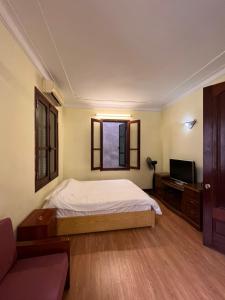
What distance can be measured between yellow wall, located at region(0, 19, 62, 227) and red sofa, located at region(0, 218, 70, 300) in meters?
0.35

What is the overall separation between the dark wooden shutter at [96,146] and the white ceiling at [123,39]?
1576 mm

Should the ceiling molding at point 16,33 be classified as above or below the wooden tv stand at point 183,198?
above

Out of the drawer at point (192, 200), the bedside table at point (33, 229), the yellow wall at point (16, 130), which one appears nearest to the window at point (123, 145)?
the drawer at point (192, 200)

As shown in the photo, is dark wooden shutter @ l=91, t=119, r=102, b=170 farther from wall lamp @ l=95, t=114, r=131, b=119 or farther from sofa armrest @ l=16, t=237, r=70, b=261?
sofa armrest @ l=16, t=237, r=70, b=261

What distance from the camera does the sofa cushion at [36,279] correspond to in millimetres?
1095

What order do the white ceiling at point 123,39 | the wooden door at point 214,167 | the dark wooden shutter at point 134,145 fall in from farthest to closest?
the dark wooden shutter at point 134,145 < the wooden door at point 214,167 < the white ceiling at point 123,39

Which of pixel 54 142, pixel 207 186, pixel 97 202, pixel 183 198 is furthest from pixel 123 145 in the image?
pixel 207 186

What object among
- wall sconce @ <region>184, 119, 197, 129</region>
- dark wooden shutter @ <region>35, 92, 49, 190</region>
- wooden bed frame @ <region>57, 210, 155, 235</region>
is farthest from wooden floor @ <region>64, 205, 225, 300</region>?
wall sconce @ <region>184, 119, 197, 129</region>

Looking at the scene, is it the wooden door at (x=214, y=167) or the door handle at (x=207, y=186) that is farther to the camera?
the door handle at (x=207, y=186)

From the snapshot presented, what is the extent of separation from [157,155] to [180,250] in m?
3.16

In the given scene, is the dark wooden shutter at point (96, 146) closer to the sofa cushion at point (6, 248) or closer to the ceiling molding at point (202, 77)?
the ceiling molding at point (202, 77)

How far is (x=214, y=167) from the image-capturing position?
87.1 inches

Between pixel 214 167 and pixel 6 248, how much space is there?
253cm

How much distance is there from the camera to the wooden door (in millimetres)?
2135
